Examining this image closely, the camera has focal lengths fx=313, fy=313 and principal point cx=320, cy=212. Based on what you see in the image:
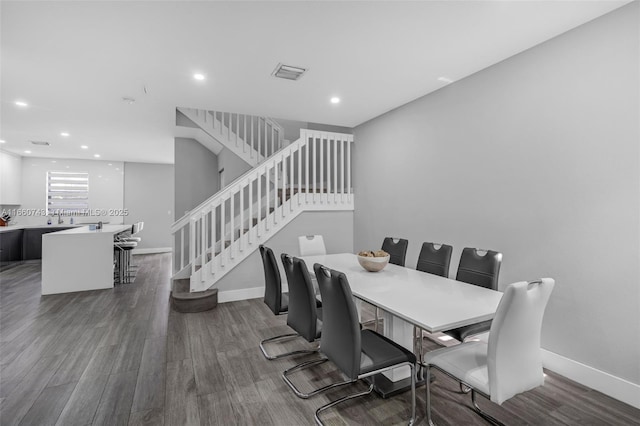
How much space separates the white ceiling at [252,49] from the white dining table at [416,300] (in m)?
1.97

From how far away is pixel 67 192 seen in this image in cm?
842

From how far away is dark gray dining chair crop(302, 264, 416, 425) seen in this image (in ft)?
5.40

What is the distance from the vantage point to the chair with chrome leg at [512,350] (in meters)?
1.42

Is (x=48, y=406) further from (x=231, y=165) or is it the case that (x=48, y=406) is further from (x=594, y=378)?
(x=231, y=165)

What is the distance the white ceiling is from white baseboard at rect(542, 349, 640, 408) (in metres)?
2.61

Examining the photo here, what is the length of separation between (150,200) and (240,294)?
6.23 meters

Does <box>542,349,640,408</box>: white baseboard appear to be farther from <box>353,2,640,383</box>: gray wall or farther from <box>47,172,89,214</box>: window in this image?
<box>47,172,89,214</box>: window

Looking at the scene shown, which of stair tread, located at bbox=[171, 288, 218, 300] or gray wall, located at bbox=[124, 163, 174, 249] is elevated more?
gray wall, located at bbox=[124, 163, 174, 249]

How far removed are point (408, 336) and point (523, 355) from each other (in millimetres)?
853

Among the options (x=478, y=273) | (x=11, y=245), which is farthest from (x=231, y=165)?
(x=11, y=245)

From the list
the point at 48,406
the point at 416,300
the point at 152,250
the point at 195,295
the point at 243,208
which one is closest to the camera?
the point at 416,300

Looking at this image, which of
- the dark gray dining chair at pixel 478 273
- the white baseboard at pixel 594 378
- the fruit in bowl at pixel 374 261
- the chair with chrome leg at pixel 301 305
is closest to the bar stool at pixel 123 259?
the chair with chrome leg at pixel 301 305

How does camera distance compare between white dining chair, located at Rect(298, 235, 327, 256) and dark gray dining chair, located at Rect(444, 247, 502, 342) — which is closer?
dark gray dining chair, located at Rect(444, 247, 502, 342)

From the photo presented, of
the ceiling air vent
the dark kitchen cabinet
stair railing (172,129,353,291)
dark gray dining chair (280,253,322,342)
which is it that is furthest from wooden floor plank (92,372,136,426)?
the dark kitchen cabinet
